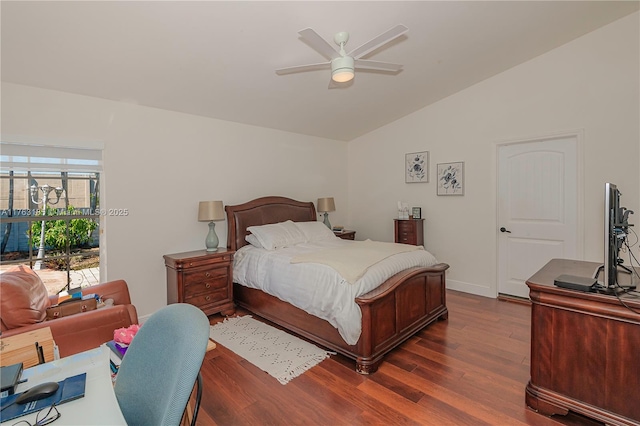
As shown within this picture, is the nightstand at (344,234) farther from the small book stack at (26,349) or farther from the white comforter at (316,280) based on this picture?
the small book stack at (26,349)

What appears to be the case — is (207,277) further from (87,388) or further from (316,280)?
(87,388)

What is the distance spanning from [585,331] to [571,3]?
2.82 m

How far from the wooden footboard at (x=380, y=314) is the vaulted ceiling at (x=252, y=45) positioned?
2227 millimetres

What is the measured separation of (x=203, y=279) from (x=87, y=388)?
2.42 metres

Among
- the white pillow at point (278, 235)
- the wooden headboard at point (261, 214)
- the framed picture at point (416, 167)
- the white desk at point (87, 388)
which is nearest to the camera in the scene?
the white desk at point (87, 388)

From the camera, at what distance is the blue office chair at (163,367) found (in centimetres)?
93

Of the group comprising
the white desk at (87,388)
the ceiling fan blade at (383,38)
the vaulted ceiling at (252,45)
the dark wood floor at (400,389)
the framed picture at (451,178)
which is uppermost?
the vaulted ceiling at (252,45)

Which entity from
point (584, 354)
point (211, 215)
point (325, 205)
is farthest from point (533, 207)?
point (211, 215)

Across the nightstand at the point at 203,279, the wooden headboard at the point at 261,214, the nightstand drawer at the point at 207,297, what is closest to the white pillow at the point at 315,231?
the wooden headboard at the point at 261,214

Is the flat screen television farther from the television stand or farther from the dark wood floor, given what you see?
the dark wood floor

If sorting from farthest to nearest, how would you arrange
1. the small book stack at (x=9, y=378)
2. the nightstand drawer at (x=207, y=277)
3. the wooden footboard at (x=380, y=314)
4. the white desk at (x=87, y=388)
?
the nightstand drawer at (x=207, y=277), the wooden footboard at (x=380, y=314), the small book stack at (x=9, y=378), the white desk at (x=87, y=388)

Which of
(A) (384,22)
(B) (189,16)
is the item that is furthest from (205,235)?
(A) (384,22)

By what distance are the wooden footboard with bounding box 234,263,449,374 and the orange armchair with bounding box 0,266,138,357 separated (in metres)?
1.42

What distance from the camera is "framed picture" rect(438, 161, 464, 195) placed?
4.41 m
